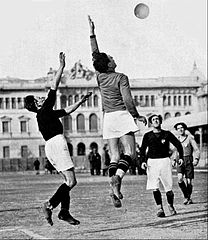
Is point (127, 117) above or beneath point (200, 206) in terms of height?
above

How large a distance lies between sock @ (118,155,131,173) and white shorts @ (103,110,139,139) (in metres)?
0.14

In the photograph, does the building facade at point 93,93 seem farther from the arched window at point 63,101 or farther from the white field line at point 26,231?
the white field line at point 26,231

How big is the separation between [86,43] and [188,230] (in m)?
1.54

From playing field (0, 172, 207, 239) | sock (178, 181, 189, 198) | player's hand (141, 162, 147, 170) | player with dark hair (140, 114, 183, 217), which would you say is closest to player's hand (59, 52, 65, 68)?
playing field (0, 172, 207, 239)

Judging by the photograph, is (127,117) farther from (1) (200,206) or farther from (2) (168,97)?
(1) (200,206)

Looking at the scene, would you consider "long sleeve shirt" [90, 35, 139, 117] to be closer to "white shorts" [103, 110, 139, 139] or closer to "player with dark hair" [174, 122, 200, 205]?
"white shorts" [103, 110, 139, 139]

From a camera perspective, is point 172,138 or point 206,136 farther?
point 206,136

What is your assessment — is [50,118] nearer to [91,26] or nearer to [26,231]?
[91,26]

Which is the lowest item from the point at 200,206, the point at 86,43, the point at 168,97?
the point at 200,206

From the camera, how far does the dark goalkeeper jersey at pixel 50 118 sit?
4.21 m

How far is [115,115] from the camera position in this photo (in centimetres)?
406

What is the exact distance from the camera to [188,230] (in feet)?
15.9

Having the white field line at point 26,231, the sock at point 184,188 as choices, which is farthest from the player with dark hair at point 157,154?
the sock at point 184,188

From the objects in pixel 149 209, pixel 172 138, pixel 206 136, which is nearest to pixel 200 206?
pixel 149 209
